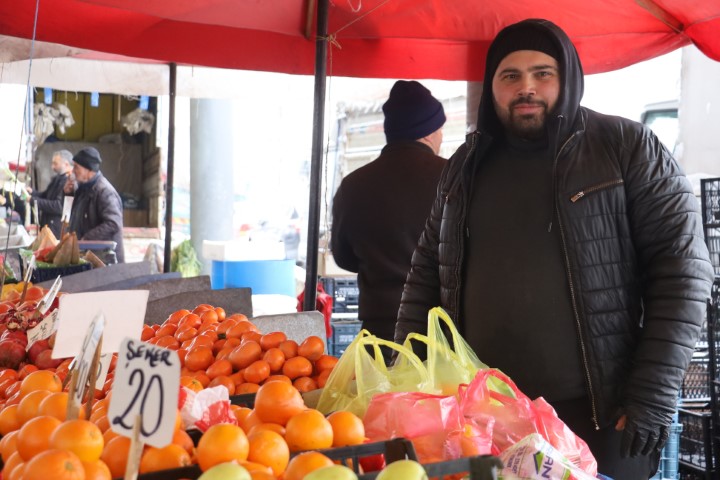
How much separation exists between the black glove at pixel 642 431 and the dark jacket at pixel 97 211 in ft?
17.7

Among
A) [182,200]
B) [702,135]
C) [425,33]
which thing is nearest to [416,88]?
[425,33]

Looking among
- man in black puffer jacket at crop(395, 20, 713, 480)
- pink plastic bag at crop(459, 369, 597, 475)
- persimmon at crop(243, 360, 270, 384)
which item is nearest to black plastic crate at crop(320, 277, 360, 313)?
man in black puffer jacket at crop(395, 20, 713, 480)

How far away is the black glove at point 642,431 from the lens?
210cm

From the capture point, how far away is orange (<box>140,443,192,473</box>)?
1.20 m

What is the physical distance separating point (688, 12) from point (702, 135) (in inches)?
119

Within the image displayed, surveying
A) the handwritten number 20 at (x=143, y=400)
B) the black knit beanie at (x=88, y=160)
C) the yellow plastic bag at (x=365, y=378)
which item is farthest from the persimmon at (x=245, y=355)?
the black knit beanie at (x=88, y=160)

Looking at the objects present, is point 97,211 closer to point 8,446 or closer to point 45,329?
Result: point 45,329

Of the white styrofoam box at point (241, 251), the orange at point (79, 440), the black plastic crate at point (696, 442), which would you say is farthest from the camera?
the white styrofoam box at point (241, 251)

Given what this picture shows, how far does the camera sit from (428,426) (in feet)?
4.84

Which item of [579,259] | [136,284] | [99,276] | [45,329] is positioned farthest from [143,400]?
[99,276]

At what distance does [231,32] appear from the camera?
4.50m

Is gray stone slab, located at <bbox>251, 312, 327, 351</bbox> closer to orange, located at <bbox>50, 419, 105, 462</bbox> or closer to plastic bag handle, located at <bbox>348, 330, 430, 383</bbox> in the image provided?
plastic bag handle, located at <bbox>348, 330, 430, 383</bbox>

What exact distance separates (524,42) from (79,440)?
181 cm

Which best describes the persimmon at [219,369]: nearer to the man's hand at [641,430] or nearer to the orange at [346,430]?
the orange at [346,430]
